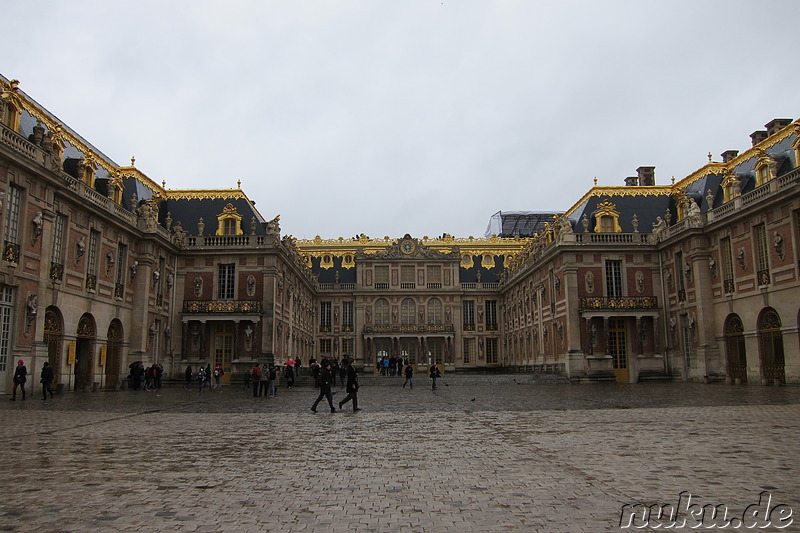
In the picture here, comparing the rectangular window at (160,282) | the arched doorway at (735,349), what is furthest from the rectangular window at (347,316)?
the arched doorway at (735,349)

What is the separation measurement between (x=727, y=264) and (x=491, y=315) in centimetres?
3053

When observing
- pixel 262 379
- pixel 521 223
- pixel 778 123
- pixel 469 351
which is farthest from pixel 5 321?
pixel 521 223

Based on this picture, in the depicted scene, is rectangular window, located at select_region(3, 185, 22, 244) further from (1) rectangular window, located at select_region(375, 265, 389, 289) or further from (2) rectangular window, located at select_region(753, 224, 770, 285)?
(1) rectangular window, located at select_region(375, 265, 389, 289)

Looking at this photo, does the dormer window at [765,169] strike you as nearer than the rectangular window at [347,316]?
Yes

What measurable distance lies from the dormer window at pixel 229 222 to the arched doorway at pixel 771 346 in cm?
2729

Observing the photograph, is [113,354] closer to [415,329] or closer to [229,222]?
[229,222]

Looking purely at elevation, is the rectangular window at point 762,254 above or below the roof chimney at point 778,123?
below

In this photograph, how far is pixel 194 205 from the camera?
38.5 meters

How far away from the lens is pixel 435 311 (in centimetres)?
6016

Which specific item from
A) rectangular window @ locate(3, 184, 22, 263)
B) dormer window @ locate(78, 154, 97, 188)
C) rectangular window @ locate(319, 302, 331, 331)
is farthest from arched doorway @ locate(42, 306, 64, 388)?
rectangular window @ locate(319, 302, 331, 331)

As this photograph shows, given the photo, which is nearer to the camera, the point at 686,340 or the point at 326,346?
the point at 686,340

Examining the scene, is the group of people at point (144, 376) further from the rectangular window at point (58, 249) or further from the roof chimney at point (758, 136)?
the roof chimney at point (758, 136)

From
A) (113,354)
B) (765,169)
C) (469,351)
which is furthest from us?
(469,351)

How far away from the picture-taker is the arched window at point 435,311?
59.8 m
